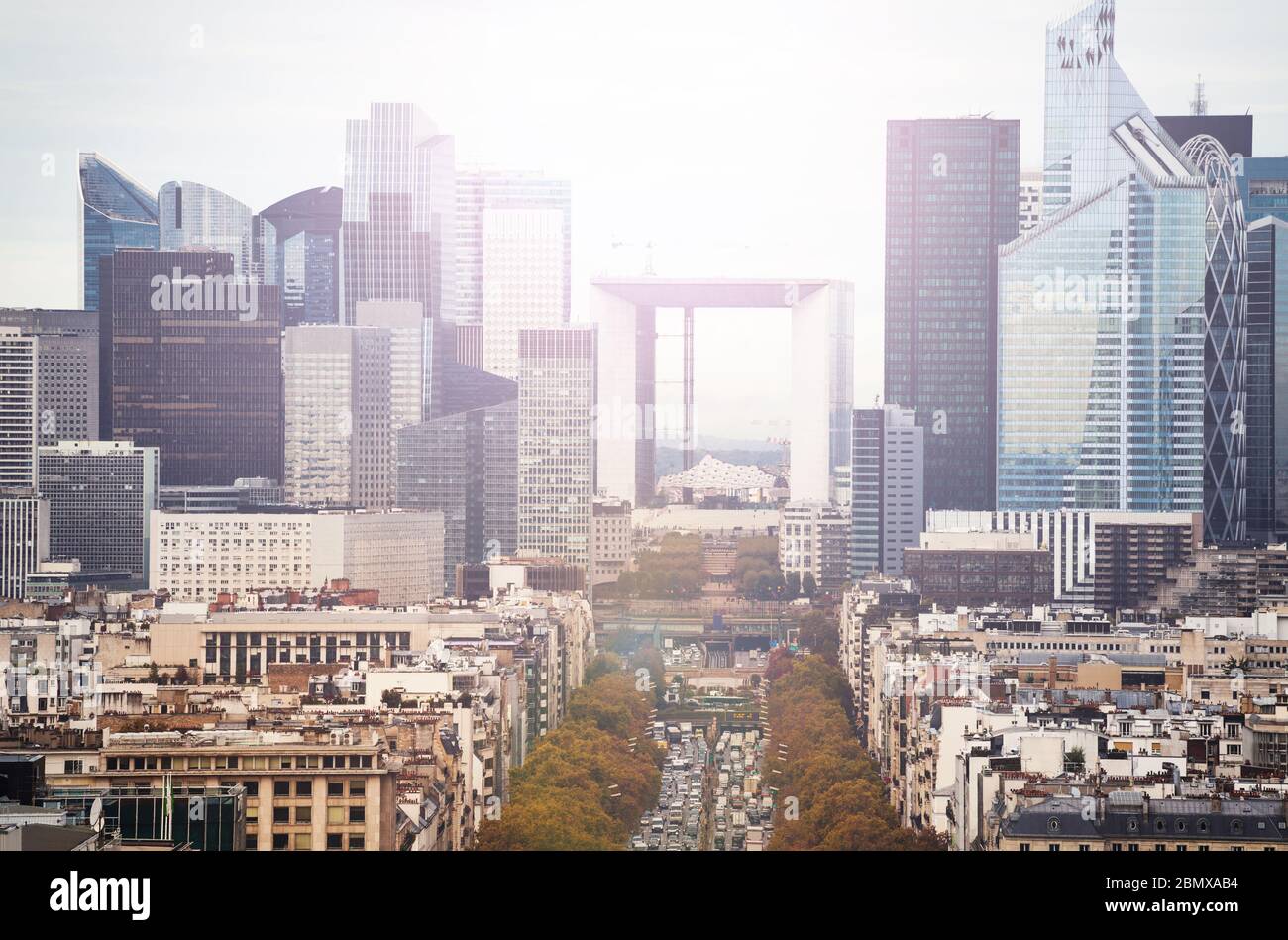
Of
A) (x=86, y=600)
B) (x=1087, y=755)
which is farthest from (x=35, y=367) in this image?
(x=1087, y=755)

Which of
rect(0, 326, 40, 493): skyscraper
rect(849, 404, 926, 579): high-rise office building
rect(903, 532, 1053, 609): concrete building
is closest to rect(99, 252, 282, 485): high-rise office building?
rect(0, 326, 40, 493): skyscraper

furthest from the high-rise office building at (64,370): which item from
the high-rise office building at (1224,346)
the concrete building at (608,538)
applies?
the high-rise office building at (1224,346)

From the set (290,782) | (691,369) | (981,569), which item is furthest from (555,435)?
(290,782)

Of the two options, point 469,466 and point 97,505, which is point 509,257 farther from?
point 97,505
